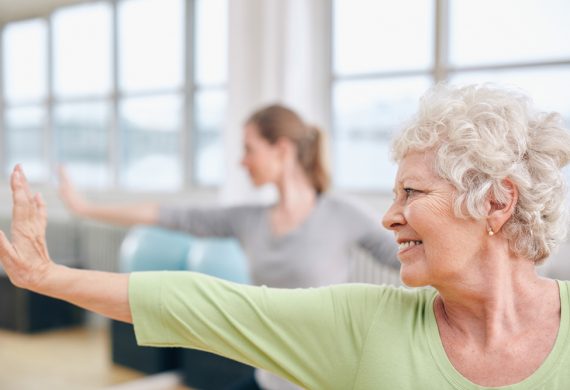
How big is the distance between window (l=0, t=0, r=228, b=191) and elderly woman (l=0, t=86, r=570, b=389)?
4.38 ft

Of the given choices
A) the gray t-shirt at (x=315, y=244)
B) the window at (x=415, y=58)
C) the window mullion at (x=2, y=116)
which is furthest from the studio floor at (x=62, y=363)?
the window at (x=415, y=58)

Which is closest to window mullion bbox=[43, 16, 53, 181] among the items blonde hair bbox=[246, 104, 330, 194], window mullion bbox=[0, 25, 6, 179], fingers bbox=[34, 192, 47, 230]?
window mullion bbox=[0, 25, 6, 179]

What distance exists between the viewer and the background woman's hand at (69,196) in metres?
2.25

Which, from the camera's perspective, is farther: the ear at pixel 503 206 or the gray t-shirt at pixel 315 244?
the gray t-shirt at pixel 315 244

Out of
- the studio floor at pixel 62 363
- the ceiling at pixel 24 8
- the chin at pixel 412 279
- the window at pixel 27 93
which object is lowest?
the studio floor at pixel 62 363

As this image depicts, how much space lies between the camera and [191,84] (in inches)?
145

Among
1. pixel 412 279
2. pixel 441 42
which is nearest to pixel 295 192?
pixel 412 279

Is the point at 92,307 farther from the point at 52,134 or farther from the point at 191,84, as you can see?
the point at 191,84

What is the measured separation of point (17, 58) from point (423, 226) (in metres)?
1.87

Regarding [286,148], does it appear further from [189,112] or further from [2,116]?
[189,112]

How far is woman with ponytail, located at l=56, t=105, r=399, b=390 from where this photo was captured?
2.10m

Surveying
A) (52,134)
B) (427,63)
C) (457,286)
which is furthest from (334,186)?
(457,286)

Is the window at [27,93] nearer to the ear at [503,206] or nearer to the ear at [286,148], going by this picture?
the ear at [286,148]

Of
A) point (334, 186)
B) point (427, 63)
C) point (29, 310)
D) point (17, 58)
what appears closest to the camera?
point (17, 58)
